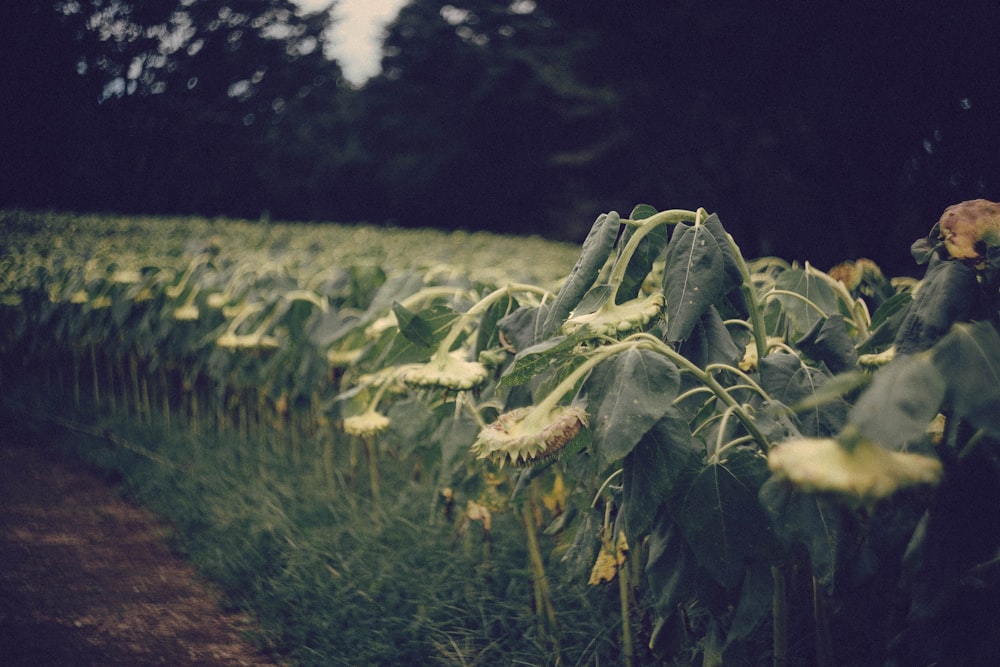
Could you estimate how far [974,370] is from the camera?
2.20 feet

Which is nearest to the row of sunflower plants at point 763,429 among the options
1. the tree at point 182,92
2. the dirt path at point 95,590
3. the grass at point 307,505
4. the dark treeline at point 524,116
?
the grass at point 307,505

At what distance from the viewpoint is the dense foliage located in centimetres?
82

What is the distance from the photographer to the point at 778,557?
1058 mm

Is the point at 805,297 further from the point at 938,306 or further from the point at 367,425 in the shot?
the point at 367,425

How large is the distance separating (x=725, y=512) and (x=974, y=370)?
1.37 feet

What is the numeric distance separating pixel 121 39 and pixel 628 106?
995 cm

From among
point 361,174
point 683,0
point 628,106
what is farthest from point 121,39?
point 361,174

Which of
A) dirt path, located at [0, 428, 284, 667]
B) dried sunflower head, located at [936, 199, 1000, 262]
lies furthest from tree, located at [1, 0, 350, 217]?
dried sunflower head, located at [936, 199, 1000, 262]

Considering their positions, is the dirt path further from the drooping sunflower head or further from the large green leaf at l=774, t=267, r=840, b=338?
the large green leaf at l=774, t=267, r=840, b=338

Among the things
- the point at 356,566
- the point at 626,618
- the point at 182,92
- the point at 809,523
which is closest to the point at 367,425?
the point at 626,618

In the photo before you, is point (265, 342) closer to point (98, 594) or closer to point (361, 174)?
point (98, 594)

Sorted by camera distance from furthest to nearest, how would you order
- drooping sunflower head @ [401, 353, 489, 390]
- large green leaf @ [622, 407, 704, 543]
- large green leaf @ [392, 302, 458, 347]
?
large green leaf @ [392, 302, 458, 347], drooping sunflower head @ [401, 353, 489, 390], large green leaf @ [622, 407, 704, 543]

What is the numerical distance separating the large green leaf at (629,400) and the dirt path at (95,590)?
163 centimetres

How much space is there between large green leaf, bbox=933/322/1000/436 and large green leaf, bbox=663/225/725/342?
32cm
